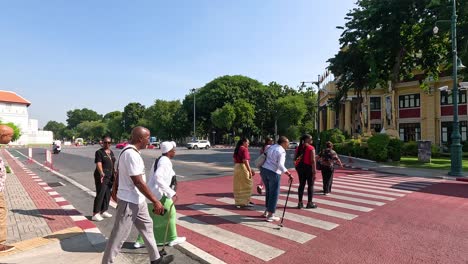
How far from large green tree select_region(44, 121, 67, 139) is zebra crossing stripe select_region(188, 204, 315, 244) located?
597ft

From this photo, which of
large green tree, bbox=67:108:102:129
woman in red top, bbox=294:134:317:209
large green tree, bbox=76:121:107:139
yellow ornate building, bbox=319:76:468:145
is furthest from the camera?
large green tree, bbox=67:108:102:129

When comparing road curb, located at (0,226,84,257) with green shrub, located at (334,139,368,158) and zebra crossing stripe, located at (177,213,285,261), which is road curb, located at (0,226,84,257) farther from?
green shrub, located at (334,139,368,158)

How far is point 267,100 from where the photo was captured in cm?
6575

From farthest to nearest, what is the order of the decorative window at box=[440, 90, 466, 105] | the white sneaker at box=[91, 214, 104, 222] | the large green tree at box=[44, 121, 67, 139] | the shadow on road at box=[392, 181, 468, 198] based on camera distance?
the large green tree at box=[44, 121, 67, 139] < the decorative window at box=[440, 90, 466, 105] < the shadow on road at box=[392, 181, 468, 198] < the white sneaker at box=[91, 214, 104, 222]

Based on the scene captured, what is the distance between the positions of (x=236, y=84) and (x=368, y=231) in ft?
202

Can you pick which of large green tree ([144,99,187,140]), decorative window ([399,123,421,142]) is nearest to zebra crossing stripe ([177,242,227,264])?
decorative window ([399,123,421,142])

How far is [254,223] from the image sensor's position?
678 centimetres

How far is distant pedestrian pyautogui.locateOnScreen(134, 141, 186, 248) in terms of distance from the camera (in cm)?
508

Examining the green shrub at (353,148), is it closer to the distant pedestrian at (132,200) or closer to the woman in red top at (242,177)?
the woman in red top at (242,177)

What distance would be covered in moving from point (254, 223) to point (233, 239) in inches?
44.0

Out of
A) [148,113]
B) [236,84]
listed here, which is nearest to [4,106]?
[148,113]

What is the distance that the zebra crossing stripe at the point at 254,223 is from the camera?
5862mm

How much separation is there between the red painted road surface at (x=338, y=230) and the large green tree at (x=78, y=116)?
578ft

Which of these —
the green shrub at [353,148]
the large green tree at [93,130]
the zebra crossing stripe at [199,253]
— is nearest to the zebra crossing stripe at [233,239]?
the zebra crossing stripe at [199,253]
